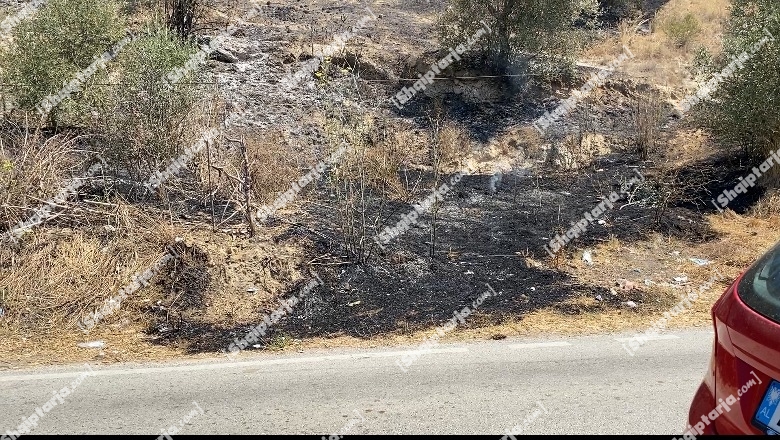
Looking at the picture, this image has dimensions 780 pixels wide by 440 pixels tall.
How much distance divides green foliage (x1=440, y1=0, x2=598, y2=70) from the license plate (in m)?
15.6

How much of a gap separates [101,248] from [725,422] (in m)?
7.33

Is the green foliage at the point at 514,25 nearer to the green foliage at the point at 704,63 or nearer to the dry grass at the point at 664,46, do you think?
the dry grass at the point at 664,46

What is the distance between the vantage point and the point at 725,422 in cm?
264

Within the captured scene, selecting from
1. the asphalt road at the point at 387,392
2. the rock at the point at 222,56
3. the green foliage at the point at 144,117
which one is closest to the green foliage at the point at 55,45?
the green foliage at the point at 144,117

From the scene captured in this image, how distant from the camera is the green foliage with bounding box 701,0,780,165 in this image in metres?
12.2

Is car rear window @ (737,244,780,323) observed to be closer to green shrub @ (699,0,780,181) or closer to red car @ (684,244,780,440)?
red car @ (684,244,780,440)

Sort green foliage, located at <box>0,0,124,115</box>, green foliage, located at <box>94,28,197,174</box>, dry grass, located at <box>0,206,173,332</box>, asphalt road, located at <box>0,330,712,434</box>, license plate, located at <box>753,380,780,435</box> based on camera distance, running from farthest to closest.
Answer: green foliage, located at <box>0,0,124,115</box> < green foliage, located at <box>94,28,197,174</box> < dry grass, located at <box>0,206,173,332</box> < asphalt road, located at <box>0,330,712,434</box> < license plate, located at <box>753,380,780,435</box>

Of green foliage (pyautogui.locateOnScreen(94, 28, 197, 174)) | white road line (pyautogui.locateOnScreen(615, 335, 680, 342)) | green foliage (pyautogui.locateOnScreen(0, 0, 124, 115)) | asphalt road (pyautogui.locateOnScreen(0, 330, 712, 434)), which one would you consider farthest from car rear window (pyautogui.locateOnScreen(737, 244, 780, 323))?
green foliage (pyautogui.locateOnScreen(0, 0, 124, 115))

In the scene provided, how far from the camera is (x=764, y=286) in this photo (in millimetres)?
2676

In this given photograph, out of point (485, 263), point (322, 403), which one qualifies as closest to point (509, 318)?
point (485, 263)

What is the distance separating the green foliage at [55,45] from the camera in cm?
1159

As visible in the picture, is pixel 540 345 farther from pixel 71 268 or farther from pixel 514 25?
pixel 514 25

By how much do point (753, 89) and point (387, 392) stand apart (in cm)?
1136

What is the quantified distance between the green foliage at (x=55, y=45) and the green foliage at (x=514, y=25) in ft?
28.8
